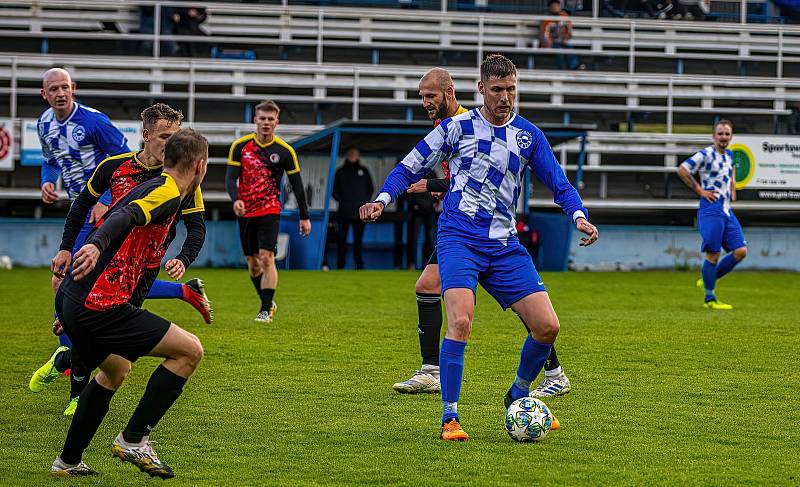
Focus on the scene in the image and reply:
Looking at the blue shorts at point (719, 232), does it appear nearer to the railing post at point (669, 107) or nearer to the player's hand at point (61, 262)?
the player's hand at point (61, 262)

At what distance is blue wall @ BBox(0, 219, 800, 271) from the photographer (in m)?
23.2

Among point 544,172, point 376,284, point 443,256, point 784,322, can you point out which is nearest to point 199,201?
point 443,256

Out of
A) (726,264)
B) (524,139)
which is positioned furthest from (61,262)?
(726,264)

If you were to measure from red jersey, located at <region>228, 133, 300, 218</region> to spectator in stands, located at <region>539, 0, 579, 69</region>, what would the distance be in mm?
15313

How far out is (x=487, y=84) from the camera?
650 cm

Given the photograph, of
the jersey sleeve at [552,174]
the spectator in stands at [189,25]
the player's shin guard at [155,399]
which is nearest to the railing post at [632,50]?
the spectator in stands at [189,25]

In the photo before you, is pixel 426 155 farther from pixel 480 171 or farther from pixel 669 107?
pixel 669 107

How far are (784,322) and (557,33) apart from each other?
616 inches

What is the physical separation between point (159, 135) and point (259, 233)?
667cm

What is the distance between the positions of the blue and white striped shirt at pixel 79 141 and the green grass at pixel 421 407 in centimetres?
154

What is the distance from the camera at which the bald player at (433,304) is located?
7691 mm

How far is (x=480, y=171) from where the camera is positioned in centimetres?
658

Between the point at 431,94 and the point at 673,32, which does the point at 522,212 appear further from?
the point at 431,94

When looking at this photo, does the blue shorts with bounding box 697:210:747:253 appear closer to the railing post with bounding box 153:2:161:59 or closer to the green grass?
the green grass
